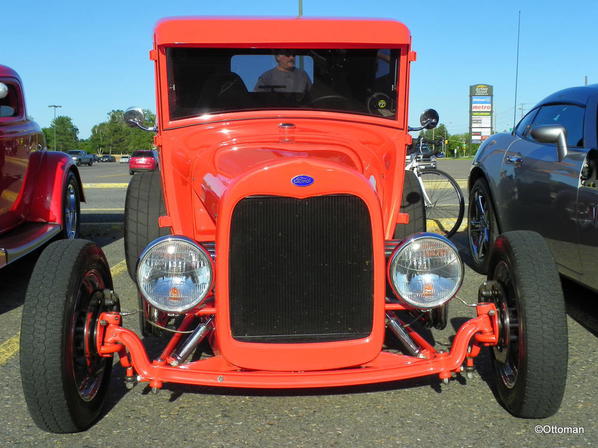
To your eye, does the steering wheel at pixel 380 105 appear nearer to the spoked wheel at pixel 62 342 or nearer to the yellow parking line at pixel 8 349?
the spoked wheel at pixel 62 342

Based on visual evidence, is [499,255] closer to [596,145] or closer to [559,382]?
[559,382]

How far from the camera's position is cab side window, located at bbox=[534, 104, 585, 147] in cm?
438

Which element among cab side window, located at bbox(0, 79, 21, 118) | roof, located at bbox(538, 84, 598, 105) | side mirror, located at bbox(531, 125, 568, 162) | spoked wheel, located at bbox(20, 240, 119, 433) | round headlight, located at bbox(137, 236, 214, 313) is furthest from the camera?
cab side window, located at bbox(0, 79, 21, 118)

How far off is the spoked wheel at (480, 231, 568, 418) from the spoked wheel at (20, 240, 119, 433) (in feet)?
5.81

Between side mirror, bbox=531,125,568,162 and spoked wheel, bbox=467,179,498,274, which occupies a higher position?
side mirror, bbox=531,125,568,162

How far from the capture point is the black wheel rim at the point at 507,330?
2.83 meters

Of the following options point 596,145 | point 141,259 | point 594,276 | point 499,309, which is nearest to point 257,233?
point 141,259

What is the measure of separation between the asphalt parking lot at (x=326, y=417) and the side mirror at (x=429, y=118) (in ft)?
4.68

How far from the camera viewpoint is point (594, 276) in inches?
151

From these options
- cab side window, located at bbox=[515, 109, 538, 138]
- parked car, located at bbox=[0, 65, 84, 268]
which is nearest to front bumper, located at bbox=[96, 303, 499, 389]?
parked car, located at bbox=[0, 65, 84, 268]

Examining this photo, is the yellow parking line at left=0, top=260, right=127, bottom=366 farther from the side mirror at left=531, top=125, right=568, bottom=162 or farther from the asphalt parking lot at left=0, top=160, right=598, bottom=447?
the side mirror at left=531, top=125, right=568, bottom=162

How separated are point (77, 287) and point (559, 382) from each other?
1.99 metres

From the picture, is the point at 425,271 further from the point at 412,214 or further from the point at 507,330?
the point at 412,214

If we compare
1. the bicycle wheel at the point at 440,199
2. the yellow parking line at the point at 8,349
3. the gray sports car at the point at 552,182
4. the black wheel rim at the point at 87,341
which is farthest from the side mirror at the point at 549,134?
the bicycle wheel at the point at 440,199
